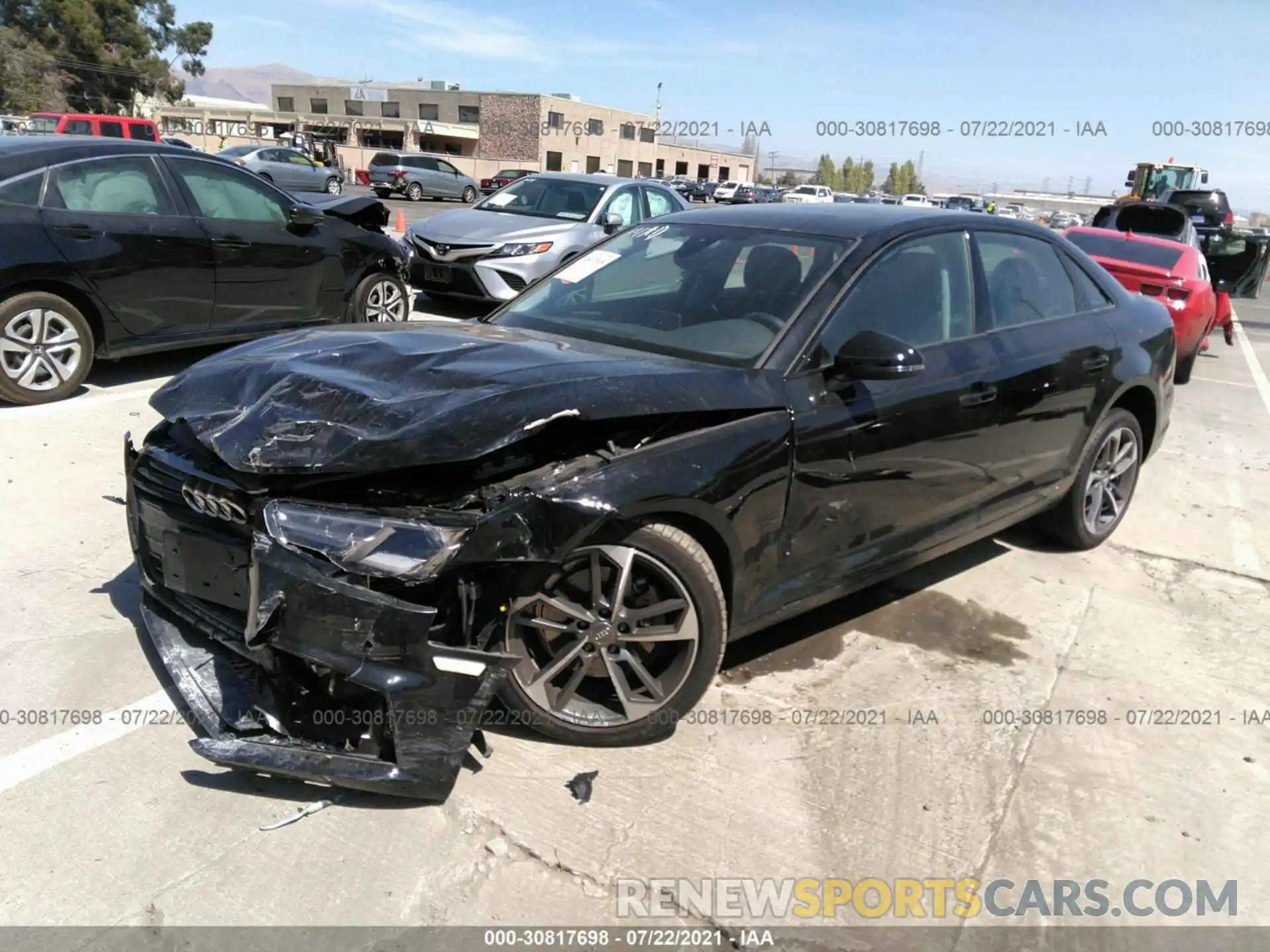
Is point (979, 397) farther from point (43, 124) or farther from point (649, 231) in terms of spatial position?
point (43, 124)

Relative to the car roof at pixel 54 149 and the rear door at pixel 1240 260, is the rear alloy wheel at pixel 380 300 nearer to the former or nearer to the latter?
the car roof at pixel 54 149

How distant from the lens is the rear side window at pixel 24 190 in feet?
19.0

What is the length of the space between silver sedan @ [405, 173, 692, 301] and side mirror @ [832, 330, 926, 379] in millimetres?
5643

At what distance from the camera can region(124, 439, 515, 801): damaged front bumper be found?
2.46m

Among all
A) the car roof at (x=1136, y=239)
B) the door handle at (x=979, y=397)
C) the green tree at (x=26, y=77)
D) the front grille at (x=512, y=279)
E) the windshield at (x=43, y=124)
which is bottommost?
the front grille at (x=512, y=279)

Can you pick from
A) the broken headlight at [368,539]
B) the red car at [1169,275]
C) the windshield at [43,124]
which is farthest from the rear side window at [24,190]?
the windshield at [43,124]

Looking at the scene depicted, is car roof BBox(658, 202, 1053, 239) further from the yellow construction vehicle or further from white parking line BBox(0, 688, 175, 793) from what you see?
the yellow construction vehicle

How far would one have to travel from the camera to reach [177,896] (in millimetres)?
2361

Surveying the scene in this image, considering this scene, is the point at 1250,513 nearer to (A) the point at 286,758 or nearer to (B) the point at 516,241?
(A) the point at 286,758

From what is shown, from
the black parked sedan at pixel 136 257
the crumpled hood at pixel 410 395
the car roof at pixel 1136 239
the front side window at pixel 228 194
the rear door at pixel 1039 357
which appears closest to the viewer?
the crumpled hood at pixel 410 395

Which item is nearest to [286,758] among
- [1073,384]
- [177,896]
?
[177,896]

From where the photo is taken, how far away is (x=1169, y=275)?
9.45 metres

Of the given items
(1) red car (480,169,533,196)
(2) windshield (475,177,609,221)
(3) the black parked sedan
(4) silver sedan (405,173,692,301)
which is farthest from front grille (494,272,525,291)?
(1) red car (480,169,533,196)

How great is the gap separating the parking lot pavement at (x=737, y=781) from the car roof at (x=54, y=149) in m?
2.65
